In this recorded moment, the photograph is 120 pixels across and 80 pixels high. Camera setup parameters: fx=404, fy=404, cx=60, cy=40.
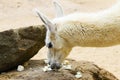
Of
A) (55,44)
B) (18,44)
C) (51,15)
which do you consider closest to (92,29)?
(55,44)

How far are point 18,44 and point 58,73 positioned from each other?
0.65 metres

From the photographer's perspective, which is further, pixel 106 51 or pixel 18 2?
pixel 18 2

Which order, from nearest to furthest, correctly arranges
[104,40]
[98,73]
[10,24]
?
[104,40]
[98,73]
[10,24]

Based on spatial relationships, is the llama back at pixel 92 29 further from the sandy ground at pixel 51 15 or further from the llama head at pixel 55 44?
the sandy ground at pixel 51 15

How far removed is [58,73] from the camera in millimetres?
4973

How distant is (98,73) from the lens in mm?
5270

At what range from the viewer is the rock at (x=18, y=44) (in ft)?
16.7

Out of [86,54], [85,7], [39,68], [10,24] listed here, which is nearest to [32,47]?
[39,68]

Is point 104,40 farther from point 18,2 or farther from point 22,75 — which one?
point 18,2

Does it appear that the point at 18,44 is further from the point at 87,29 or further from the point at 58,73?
the point at 87,29

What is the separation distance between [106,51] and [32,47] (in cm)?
324

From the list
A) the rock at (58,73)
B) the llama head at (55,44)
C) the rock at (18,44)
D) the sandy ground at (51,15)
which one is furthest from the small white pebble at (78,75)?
the sandy ground at (51,15)

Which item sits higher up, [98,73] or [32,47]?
[32,47]

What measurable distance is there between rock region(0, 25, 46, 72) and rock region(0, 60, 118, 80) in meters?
0.14
